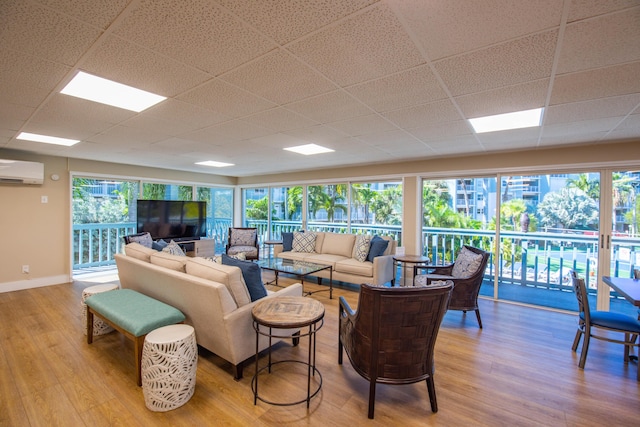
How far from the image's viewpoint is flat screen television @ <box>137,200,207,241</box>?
5926 millimetres

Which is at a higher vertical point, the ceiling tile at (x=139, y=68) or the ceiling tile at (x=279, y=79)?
the ceiling tile at (x=279, y=79)

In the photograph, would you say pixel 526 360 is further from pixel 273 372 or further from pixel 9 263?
pixel 9 263

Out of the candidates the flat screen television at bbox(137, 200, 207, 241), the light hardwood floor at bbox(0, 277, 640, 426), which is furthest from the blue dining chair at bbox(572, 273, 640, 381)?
the flat screen television at bbox(137, 200, 207, 241)

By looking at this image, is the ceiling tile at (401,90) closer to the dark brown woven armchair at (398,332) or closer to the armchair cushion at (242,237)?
the dark brown woven armchair at (398,332)

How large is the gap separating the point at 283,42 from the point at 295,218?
593cm

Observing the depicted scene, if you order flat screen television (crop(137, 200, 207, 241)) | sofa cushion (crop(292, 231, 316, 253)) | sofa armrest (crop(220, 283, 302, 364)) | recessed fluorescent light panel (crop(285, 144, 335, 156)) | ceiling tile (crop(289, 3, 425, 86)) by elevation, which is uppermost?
recessed fluorescent light panel (crop(285, 144, 335, 156))

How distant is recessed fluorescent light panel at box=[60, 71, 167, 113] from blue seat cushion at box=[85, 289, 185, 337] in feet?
5.89

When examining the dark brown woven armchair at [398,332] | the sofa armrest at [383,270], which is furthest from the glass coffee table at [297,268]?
the dark brown woven armchair at [398,332]

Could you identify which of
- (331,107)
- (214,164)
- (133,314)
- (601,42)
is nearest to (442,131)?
(331,107)

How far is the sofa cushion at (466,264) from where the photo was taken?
3369 mm

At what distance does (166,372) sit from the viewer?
193 cm

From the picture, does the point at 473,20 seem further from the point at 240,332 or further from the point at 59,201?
the point at 59,201

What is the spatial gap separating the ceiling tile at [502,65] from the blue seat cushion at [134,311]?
9.04 ft

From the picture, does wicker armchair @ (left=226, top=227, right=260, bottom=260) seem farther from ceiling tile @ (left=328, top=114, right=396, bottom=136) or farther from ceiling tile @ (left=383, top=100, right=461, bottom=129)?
ceiling tile @ (left=383, top=100, right=461, bottom=129)
